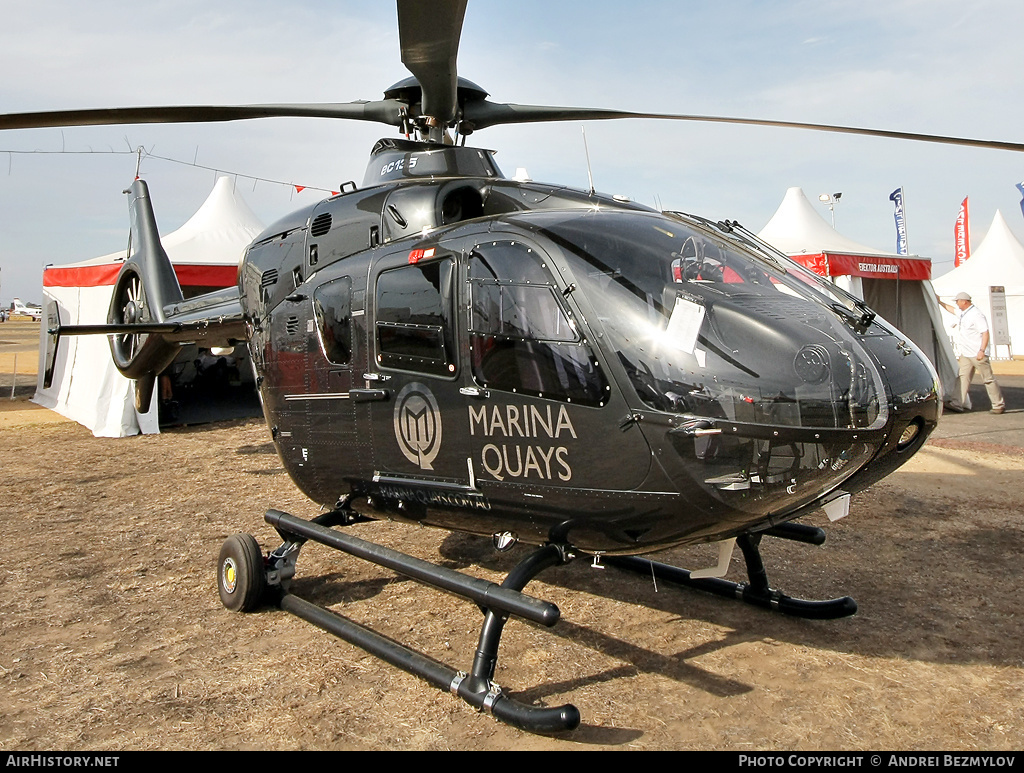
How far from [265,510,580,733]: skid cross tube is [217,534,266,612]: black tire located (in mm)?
580

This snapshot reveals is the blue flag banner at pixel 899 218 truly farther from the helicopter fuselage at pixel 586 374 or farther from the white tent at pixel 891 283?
the helicopter fuselage at pixel 586 374

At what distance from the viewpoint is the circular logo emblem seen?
4180 millimetres

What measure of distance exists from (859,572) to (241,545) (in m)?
4.05

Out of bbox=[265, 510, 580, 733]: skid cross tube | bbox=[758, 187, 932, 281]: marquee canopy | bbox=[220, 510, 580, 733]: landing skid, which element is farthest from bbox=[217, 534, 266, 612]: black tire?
bbox=[758, 187, 932, 281]: marquee canopy

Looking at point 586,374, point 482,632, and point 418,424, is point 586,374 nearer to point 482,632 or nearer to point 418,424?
point 418,424

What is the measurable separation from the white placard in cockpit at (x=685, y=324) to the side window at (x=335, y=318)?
2042mm

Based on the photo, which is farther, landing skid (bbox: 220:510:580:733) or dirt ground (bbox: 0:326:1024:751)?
dirt ground (bbox: 0:326:1024:751)

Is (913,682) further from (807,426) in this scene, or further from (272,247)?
(272,247)

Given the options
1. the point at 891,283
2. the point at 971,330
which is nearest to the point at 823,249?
the point at 891,283

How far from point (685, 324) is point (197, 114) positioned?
3382mm

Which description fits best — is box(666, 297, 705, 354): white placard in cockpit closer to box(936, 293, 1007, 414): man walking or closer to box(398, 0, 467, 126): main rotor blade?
box(398, 0, 467, 126): main rotor blade

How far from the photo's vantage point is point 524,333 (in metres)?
3.71

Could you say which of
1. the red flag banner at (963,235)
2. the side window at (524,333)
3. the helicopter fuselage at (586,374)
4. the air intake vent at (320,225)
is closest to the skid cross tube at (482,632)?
the helicopter fuselage at (586,374)
